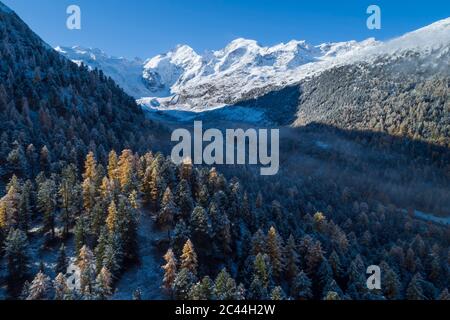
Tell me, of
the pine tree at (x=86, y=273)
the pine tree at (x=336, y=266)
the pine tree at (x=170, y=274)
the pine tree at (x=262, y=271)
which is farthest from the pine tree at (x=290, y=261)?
the pine tree at (x=86, y=273)

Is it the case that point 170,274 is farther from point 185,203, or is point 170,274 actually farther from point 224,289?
point 185,203

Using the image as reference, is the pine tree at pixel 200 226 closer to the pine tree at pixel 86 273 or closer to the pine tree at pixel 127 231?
the pine tree at pixel 127 231

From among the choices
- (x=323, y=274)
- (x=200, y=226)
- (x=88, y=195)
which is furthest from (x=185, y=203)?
(x=323, y=274)

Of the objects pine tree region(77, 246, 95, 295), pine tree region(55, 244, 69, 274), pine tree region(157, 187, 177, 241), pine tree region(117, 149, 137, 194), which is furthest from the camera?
pine tree region(117, 149, 137, 194)

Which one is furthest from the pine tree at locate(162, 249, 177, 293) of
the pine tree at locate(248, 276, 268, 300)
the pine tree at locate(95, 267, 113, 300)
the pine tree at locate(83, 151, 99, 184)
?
the pine tree at locate(83, 151, 99, 184)

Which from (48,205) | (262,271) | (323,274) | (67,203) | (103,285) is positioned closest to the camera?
(103,285)

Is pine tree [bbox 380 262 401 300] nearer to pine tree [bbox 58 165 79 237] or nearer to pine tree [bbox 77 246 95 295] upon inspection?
pine tree [bbox 77 246 95 295]

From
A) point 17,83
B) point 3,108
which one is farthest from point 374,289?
point 17,83

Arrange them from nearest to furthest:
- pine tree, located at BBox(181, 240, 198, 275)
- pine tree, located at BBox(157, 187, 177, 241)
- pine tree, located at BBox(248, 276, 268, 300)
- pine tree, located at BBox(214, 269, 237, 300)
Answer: pine tree, located at BBox(214, 269, 237, 300) < pine tree, located at BBox(248, 276, 268, 300) < pine tree, located at BBox(181, 240, 198, 275) < pine tree, located at BBox(157, 187, 177, 241)
